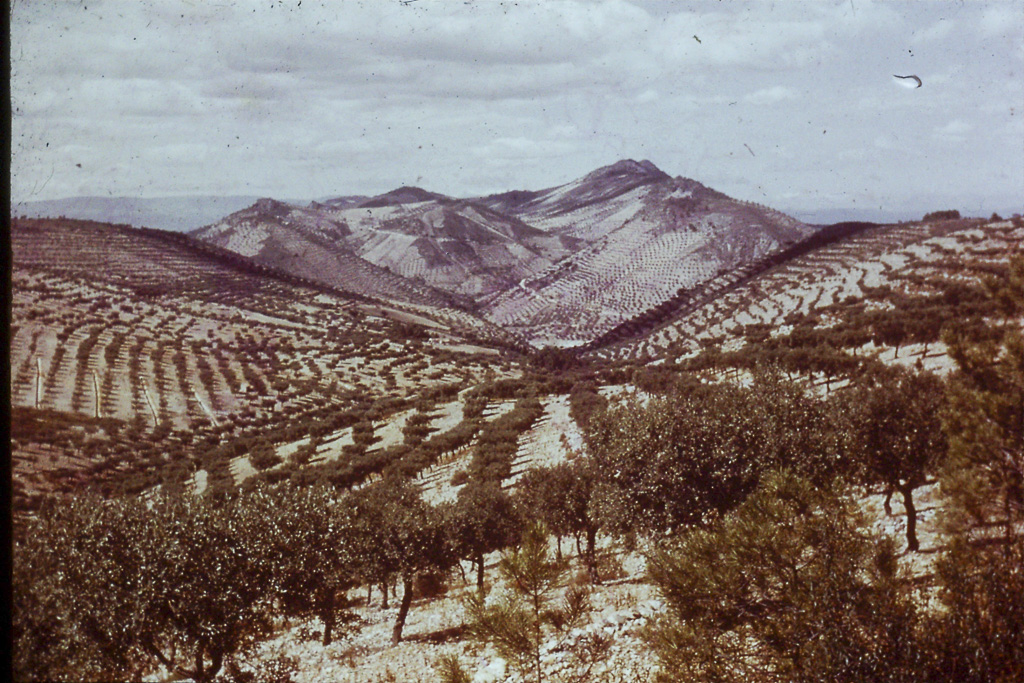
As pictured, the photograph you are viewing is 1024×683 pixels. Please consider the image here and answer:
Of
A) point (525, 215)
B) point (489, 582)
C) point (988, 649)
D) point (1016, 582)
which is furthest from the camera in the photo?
point (525, 215)

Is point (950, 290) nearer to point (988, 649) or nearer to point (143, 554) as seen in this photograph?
point (988, 649)

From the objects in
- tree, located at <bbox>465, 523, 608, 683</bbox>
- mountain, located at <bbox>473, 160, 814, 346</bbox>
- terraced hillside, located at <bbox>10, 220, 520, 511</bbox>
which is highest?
mountain, located at <bbox>473, 160, 814, 346</bbox>

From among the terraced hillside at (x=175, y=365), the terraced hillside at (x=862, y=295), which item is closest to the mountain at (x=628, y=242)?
the terraced hillside at (x=862, y=295)

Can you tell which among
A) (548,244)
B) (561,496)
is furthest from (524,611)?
(548,244)

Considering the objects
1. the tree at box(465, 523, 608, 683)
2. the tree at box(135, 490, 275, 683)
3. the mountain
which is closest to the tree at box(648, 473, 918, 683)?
the tree at box(465, 523, 608, 683)

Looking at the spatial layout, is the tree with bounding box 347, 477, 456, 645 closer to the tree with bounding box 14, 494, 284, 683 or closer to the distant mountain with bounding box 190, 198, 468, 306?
the tree with bounding box 14, 494, 284, 683

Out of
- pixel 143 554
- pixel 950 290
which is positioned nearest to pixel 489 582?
pixel 143 554

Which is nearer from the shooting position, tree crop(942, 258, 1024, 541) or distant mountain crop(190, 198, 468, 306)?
tree crop(942, 258, 1024, 541)
